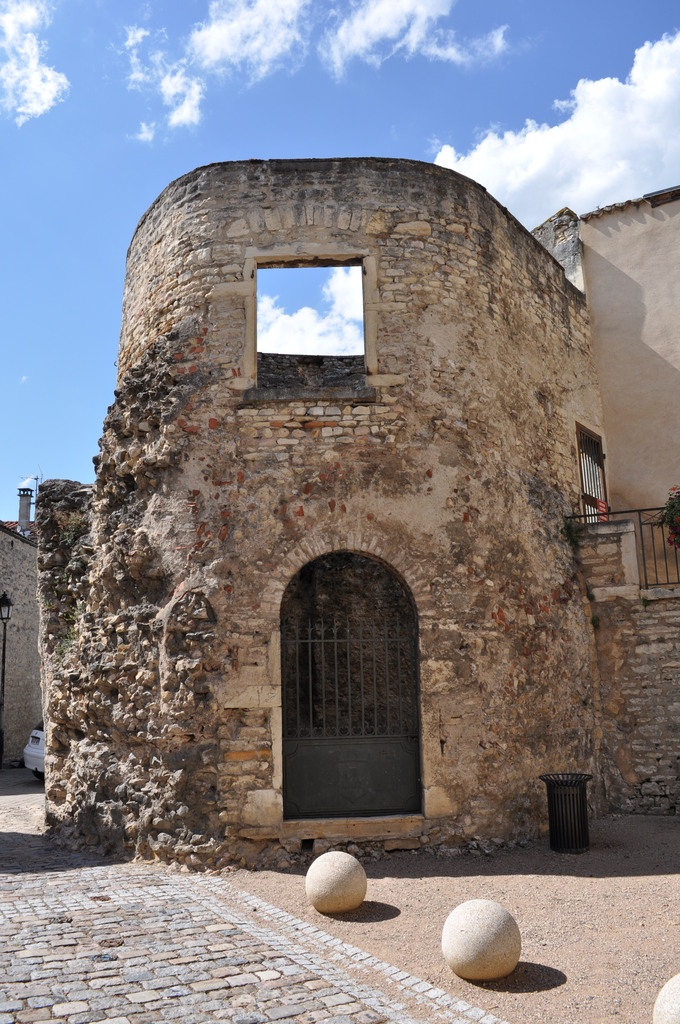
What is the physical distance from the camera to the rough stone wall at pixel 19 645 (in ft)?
62.7

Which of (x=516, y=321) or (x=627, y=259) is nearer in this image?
(x=516, y=321)

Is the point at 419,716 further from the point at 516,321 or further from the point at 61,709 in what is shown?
the point at 516,321

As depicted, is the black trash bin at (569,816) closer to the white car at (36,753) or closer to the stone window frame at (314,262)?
the stone window frame at (314,262)

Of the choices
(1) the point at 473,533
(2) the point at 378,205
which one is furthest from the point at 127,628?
(2) the point at 378,205

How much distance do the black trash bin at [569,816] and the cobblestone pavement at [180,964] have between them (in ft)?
9.91

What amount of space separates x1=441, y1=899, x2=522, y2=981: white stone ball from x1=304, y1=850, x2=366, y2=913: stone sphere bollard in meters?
1.24

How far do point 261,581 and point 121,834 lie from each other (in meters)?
2.78

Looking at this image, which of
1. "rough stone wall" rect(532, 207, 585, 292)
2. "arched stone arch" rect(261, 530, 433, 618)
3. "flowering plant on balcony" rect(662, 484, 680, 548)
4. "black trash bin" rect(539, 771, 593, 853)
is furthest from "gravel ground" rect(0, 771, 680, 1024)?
"rough stone wall" rect(532, 207, 585, 292)

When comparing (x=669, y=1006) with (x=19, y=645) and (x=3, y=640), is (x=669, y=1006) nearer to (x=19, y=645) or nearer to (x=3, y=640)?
(x=3, y=640)

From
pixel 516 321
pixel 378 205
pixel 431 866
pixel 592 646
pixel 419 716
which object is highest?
pixel 378 205

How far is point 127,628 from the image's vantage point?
829cm

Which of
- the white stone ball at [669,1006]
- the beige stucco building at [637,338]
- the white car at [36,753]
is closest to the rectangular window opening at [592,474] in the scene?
the beige stucco building at [637,338]

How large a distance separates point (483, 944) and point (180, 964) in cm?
175

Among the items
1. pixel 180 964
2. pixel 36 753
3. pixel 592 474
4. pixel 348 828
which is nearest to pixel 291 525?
pixel 348 828
